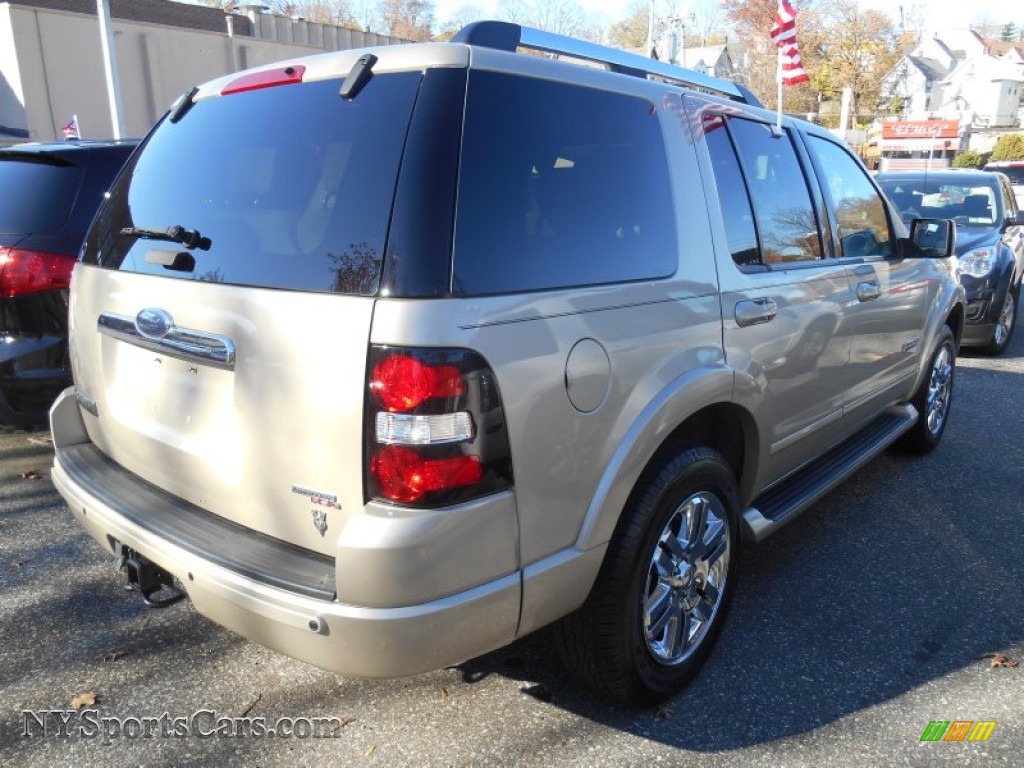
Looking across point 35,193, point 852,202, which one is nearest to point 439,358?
point 852,202

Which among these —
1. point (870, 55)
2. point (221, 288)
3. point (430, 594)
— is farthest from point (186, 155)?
point (870, 55)

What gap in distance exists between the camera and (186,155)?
2555 millimetres

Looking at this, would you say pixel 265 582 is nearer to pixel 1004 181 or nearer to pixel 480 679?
pixel 480 679

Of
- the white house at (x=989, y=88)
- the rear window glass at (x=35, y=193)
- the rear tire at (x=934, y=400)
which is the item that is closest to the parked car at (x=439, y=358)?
the rear window glass at (x=35, y=193)

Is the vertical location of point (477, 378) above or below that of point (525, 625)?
above

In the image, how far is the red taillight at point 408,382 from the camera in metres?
1.80

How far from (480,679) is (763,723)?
0.93 meters

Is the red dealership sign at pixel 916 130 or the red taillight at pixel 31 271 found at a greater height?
the red dealership sign at pixel 916 130

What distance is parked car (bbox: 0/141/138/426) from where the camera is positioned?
3828mm

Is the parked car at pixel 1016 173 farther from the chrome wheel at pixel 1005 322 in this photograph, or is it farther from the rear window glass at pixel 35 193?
the rear window glass at pixel 35 193

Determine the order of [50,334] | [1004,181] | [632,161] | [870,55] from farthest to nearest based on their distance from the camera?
1. [870,55]
2. [1004,181]
3. [50,334]
4. [632,161]

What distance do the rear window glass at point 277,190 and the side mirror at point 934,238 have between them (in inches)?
132

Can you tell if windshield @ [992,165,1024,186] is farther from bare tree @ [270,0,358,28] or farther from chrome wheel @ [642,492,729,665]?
bare tree @ [270,0,358,28]

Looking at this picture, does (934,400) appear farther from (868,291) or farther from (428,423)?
(428,423)
